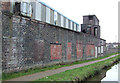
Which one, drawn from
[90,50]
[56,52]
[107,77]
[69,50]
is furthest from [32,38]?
[90,50]

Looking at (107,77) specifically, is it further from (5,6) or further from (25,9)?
(5,6)

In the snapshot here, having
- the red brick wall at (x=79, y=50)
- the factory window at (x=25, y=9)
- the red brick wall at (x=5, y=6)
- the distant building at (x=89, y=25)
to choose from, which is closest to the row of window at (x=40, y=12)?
the factory window at (x=25, y=9)

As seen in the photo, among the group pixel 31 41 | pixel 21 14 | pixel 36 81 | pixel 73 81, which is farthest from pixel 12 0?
pixel 73 81

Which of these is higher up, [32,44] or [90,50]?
[32,44]

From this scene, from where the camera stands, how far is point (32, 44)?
8.50 m

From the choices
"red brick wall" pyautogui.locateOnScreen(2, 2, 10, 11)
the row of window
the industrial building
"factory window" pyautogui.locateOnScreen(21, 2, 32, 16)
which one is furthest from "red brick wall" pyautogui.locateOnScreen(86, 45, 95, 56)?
"red brick wall" pyautogui.locateOnScreen(2, 2, 10, 11)

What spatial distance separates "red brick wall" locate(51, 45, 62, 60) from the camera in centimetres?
1071

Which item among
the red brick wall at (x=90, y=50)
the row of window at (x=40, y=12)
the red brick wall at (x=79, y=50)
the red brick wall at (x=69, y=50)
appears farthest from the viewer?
the red brick wall at (x=90, y=50)

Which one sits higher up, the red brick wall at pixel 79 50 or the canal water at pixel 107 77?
the red brick wall at pixel 79 50

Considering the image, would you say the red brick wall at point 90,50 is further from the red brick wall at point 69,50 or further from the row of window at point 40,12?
the row of window at point 40,12

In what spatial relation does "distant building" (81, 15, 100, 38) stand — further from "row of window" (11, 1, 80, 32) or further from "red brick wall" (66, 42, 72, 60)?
"red brick wall" (66, 42, 72, 60)

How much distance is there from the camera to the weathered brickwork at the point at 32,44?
22.5 feet

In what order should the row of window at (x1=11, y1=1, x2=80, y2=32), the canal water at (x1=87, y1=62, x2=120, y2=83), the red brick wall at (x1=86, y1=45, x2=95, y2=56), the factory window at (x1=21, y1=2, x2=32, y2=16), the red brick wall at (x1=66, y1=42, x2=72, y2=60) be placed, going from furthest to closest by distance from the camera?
1. the red brick wall at (x1=86, y1=45, x2=95, y2=56)
2. the red brick wall at (x1=66, y1=42, x2=72, y2=60)
3. the canal water at (x1=87, y1=62, x2=120, y2=83)
4. the row of window at (x1=11, y1=1, x2=80, y2=32)
5. the factory window at (x1=21, y1=2, x2=32, y2=16)

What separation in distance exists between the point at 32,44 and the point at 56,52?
3177mm
